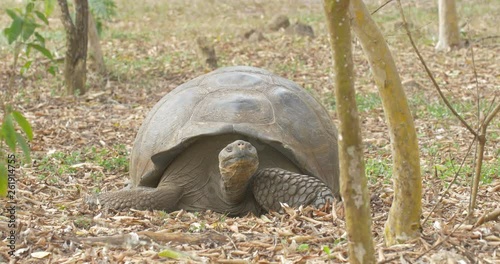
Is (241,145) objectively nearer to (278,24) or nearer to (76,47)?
(76,47)

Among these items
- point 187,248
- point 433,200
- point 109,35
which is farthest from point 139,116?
point 109,35

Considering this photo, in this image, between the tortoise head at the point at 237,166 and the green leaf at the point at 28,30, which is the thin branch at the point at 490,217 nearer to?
the tortoise head at the point at 237,166

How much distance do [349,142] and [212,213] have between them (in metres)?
2.68

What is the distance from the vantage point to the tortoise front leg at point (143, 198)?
5.08 metres

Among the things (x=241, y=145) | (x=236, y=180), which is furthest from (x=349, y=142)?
(x=236, y=180)

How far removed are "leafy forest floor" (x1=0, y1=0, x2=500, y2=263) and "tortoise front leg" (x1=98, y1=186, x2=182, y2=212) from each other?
0.37 ft

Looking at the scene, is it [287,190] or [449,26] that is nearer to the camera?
[287,190]

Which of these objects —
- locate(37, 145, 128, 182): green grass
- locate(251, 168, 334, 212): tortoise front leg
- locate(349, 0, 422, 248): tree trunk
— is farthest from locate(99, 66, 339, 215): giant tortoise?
locate(349, 0, 422, 248): tree trunk

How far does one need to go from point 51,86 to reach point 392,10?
937cm

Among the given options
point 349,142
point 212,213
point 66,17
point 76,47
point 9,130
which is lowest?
point 212,213

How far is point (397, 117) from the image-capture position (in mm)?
3461

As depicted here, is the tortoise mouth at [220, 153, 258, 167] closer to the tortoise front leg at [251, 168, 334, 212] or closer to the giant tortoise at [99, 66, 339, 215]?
the giant tortoise at [99, 66, 339, 215]

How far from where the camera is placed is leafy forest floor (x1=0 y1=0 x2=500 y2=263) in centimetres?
371

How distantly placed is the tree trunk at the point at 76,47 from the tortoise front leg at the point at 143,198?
13.8 feet
